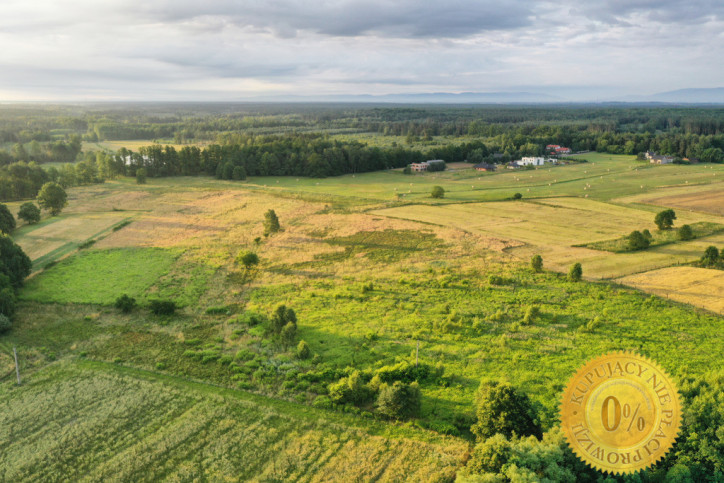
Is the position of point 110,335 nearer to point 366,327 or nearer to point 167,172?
point 366,327

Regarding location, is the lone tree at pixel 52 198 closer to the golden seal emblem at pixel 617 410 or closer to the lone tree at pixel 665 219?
the golden seal emblem at pixel 617 410

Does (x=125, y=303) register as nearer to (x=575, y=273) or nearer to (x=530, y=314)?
(x=530, y=314)

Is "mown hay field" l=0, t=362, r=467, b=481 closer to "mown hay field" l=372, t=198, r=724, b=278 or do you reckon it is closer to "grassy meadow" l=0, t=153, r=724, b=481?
"grassy meadow" l=0, t=153, r=724, b=481

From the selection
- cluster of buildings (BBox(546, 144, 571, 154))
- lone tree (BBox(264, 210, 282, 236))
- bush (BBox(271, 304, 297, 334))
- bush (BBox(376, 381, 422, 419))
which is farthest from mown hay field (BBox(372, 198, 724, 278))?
cluster of buildings (BBox(546, 144, 571, 154))

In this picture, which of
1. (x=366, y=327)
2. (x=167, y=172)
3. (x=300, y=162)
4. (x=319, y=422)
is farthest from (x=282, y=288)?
(x=167, y=172)

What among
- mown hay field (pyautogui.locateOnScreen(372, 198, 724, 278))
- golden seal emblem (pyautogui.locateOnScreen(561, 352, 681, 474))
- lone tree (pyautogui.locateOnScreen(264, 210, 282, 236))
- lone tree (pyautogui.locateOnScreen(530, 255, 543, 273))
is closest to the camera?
golden seal emblem (pyautogui.locateOnScreen(561, 352, 681, 474))

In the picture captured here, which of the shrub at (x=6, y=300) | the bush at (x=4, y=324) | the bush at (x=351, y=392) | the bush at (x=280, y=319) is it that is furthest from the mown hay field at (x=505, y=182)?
the bush at (x=351, y=392)
